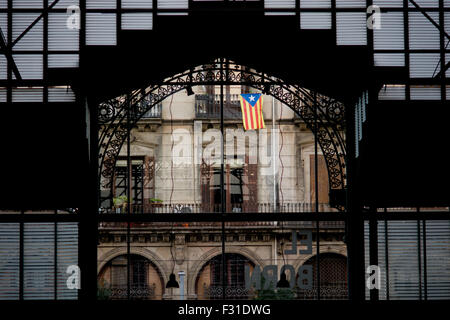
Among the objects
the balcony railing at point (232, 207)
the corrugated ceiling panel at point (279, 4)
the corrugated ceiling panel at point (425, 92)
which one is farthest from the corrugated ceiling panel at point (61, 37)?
the balcony railing at point (232, 207)

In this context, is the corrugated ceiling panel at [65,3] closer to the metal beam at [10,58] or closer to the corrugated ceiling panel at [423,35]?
the metal beam at [10,58]

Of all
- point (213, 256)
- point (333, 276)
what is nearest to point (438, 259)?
point (333, 276)

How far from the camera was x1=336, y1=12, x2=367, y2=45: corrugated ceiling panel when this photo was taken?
13.5 meters

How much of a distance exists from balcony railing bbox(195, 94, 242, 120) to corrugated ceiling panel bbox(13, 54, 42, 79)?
22.5 feet

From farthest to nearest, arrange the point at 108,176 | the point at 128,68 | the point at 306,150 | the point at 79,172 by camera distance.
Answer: the point at 306,150, the point at 108,176, the point at 128,68, the point at 79,172

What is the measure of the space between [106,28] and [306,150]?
877 cm

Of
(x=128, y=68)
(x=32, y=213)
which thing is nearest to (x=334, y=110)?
(x=128, y=68)

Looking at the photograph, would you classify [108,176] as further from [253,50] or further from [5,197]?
[253,50]

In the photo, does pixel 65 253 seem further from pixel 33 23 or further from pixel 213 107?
pixel 213 107

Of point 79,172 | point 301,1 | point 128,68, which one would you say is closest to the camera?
point 79,172

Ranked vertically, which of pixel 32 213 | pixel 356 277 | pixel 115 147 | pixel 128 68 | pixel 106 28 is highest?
pixel 106 28

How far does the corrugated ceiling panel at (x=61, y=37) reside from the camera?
44.1 feet

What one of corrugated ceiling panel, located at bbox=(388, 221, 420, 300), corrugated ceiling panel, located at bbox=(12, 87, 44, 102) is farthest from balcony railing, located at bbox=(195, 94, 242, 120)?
corrugated ceiling panel, located at bbox=(388, 221, 420, 300)

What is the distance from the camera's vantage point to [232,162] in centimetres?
2053
